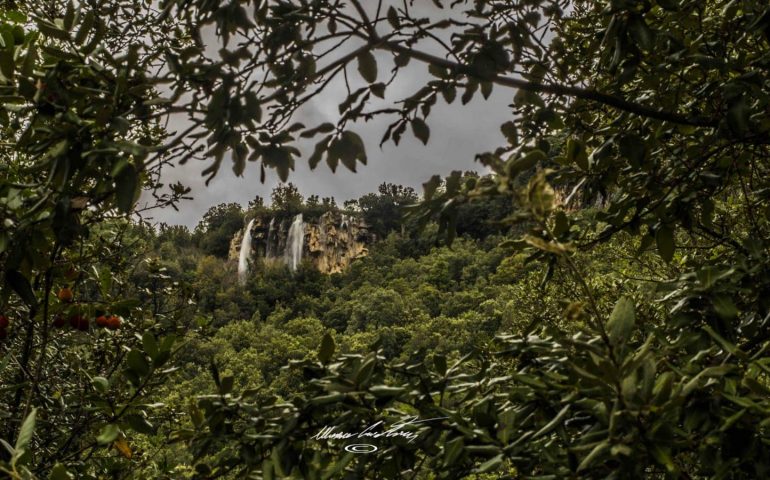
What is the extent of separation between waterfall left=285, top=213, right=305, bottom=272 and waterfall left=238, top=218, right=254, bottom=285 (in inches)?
141

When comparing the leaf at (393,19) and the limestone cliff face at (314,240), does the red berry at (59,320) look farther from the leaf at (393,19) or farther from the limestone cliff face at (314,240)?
the limestone cliff face at (314,240)

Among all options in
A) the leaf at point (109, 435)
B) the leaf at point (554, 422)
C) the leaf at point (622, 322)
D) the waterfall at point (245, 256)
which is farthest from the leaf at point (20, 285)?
the waterfall at point (245, 256)

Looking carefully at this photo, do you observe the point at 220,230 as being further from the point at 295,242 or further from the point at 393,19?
the point at 393,19

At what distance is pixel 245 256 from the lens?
56344 millimetres

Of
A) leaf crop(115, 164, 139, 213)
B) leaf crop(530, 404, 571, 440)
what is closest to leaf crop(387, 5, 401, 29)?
leaf crop(115, 164, 139, 213)

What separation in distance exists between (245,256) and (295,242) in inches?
187

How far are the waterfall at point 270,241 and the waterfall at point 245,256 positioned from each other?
161 cm

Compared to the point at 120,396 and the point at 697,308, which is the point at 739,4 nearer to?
the point at 697,308

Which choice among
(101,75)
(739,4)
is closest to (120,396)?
(101,75)

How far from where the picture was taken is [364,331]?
32031 mm

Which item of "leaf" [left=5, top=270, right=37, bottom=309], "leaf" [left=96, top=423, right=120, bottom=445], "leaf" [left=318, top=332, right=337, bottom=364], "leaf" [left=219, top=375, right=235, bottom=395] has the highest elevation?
"leaf" [left=5, top=270, right=37, bottom=309]

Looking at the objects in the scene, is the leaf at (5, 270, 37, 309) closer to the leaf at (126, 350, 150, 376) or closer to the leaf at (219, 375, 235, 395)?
the leaf at (126, 350, 150, 376)
